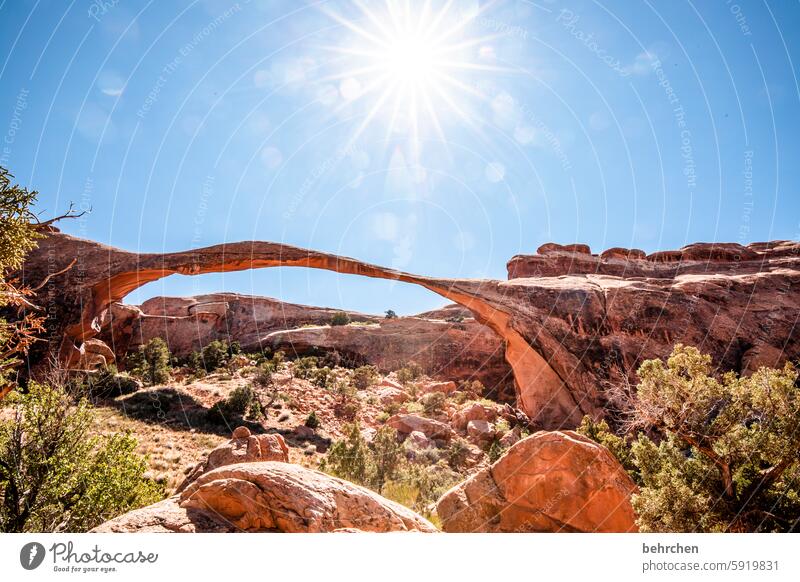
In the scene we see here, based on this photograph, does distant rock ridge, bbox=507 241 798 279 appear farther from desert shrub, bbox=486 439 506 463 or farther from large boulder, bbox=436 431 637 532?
large boulder, bbox=436 431 637 532

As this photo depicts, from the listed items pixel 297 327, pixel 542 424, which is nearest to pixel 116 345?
pixel 297 327

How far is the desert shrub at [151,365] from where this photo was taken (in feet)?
85.5

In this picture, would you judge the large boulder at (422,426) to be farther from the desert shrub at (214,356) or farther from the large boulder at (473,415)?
the desert shrub at (214,356)

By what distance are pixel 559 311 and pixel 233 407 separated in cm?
1698

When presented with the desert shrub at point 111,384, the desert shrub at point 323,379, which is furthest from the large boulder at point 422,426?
the desert shrub at point 111,384

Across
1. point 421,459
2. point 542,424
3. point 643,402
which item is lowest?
point 421,459

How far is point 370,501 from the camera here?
197 inches

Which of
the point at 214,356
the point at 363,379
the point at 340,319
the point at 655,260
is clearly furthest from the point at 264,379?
the point at 655,260

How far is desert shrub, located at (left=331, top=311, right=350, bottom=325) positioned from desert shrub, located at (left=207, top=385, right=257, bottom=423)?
24.6 meters

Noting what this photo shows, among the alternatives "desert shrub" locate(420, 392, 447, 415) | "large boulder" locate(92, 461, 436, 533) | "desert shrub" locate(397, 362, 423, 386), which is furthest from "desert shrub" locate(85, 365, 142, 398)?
"large boulder" locate(92, 461, 436, 533)

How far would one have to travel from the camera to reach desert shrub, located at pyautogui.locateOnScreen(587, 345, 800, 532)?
Answer: 5598 millimetres

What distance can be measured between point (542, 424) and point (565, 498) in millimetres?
8727
